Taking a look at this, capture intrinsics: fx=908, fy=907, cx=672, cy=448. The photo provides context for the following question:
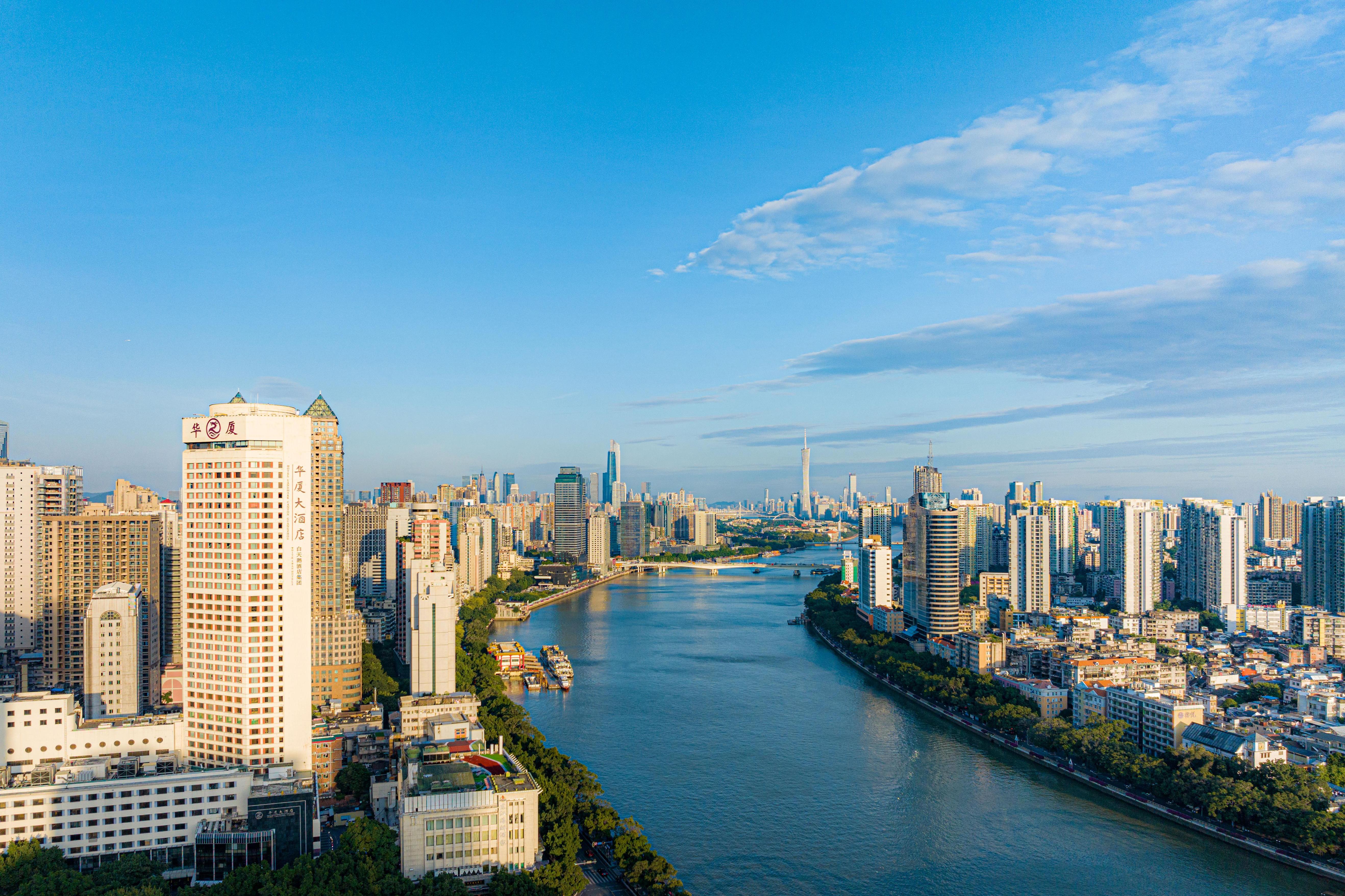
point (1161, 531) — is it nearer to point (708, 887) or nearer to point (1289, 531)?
point (1289, 531)

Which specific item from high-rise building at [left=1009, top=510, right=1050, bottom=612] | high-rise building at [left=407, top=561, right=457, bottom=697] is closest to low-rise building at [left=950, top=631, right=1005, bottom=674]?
high-rise building at [left=1009, top=510, right=1050, bottom=612]

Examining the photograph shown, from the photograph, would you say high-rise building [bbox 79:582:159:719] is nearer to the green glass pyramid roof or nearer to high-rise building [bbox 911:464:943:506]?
the green glass pyramid roof

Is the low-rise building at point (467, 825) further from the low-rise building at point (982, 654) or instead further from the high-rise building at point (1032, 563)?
the high-rise building at point (1032, 563)

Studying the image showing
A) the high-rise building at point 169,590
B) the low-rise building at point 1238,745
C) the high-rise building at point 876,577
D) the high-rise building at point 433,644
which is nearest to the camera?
the low-rise building at point 1238,745

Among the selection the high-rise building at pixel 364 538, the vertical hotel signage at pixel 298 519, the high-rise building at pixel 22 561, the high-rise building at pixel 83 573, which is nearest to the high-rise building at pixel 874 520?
the high-rise building at pixel 364 538

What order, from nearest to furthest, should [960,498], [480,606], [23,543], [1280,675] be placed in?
[23,543] → [1280,675] → [480,606] → [960,498]

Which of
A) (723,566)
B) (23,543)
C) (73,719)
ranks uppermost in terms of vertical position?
(23,543)

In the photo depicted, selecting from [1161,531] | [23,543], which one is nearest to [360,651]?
[23,543]
